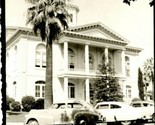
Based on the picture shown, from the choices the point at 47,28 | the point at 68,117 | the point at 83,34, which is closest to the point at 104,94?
the point at 47,28

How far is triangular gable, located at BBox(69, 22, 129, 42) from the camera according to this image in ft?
106

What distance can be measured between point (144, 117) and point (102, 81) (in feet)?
35.8

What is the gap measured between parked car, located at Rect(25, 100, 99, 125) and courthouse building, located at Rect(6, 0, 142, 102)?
16.5 meters

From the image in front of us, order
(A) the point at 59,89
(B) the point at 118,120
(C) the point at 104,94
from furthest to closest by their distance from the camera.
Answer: (A) the point at 59,89, (C) the point at 104,94, (B) the point at 118,120

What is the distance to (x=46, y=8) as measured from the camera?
20.0 metres

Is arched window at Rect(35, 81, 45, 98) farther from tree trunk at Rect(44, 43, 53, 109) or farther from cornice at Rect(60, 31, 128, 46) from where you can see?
tree trunk at Rect(44, 43, 53, 109)

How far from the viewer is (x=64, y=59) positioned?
31.0m

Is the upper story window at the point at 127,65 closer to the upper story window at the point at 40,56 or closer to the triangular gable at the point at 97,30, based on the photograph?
the triangular gable at the point at 97,30

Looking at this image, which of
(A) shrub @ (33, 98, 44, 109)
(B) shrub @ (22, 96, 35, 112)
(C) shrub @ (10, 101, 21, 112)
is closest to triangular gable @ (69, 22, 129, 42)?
(A) shrub @ (33, 98, 44, 109)

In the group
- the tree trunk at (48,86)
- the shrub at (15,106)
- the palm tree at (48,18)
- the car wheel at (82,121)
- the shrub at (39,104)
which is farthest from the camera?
the shrub at (39,104)

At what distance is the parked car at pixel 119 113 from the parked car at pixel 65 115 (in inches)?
39.9

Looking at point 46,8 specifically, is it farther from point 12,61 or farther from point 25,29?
point 12,61

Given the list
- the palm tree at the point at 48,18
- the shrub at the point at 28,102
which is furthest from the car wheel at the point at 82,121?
the shrub at the point at 28,102

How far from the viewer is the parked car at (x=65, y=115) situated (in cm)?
1145
